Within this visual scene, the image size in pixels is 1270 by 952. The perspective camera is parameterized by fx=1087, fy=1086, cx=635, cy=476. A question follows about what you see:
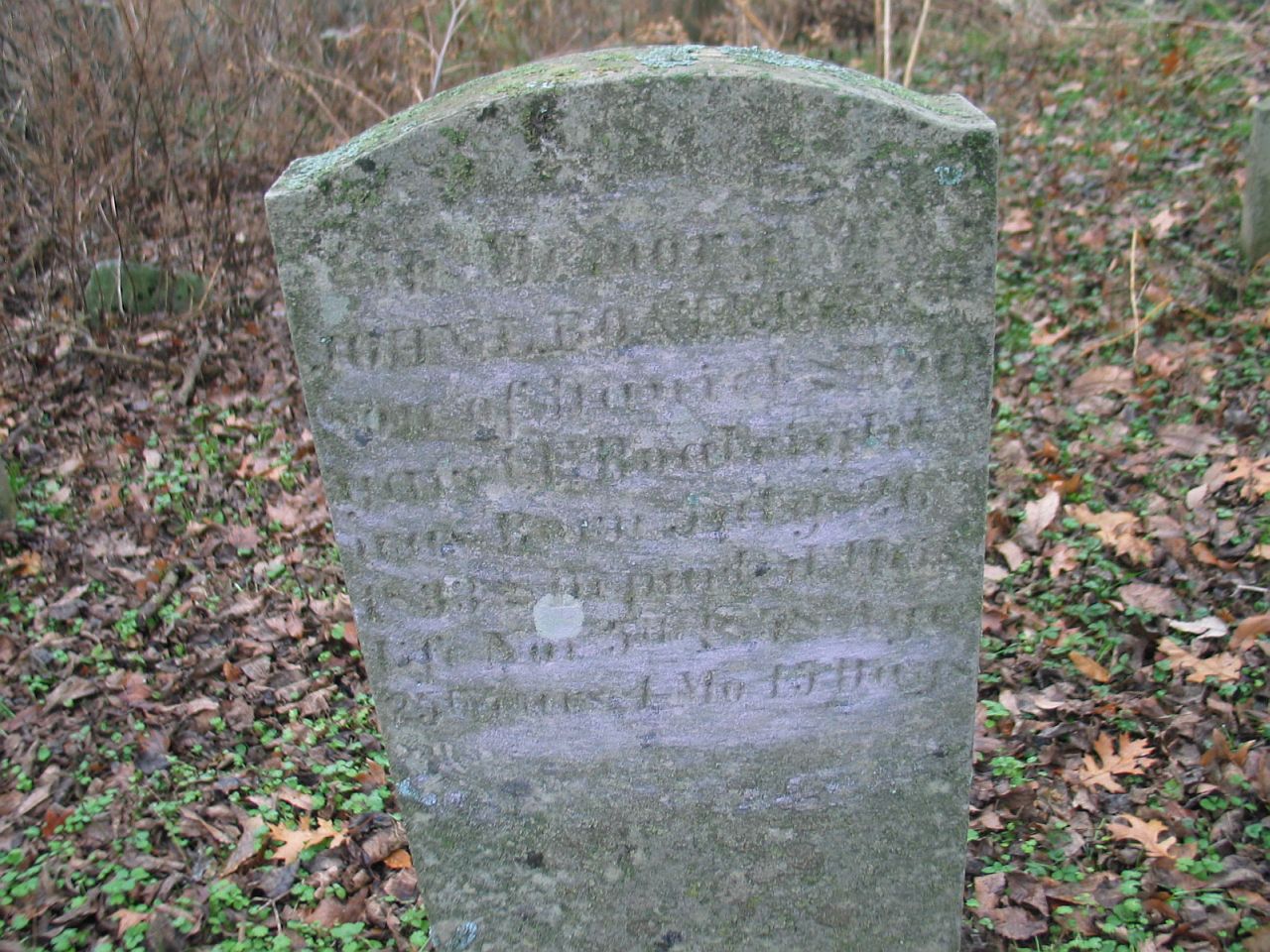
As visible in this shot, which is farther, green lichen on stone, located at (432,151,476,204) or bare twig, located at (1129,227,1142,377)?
bare twig, located at (1129,227,1142,377)

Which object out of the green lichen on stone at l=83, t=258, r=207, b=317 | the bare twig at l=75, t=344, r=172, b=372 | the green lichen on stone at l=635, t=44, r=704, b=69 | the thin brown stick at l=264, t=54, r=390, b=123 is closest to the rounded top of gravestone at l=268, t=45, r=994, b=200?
the green lichen on stone at l=635, t=44, r=704, b=69

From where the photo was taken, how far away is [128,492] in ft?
→ 18.2

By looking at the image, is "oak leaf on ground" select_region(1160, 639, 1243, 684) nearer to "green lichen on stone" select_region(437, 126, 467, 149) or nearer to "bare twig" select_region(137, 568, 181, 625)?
"green lichen on stone" select_region(437, 126, 467, 149)

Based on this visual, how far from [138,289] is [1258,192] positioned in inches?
260

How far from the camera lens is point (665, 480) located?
7.70 ft

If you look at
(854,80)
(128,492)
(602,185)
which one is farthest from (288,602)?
(854,80)

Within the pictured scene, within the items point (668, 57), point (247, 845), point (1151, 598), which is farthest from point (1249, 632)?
point (247, 845)

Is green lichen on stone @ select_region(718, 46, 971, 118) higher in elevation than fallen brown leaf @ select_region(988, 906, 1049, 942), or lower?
higher

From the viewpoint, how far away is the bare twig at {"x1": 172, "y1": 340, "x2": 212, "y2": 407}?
644cm

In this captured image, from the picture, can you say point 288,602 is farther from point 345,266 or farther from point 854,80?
point 854,80

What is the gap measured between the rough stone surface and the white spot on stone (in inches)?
190

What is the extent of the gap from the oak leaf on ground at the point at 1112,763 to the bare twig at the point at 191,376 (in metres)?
5.24

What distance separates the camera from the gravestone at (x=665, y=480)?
2.10 metres

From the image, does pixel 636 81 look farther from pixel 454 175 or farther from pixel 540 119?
pixel 454 175
